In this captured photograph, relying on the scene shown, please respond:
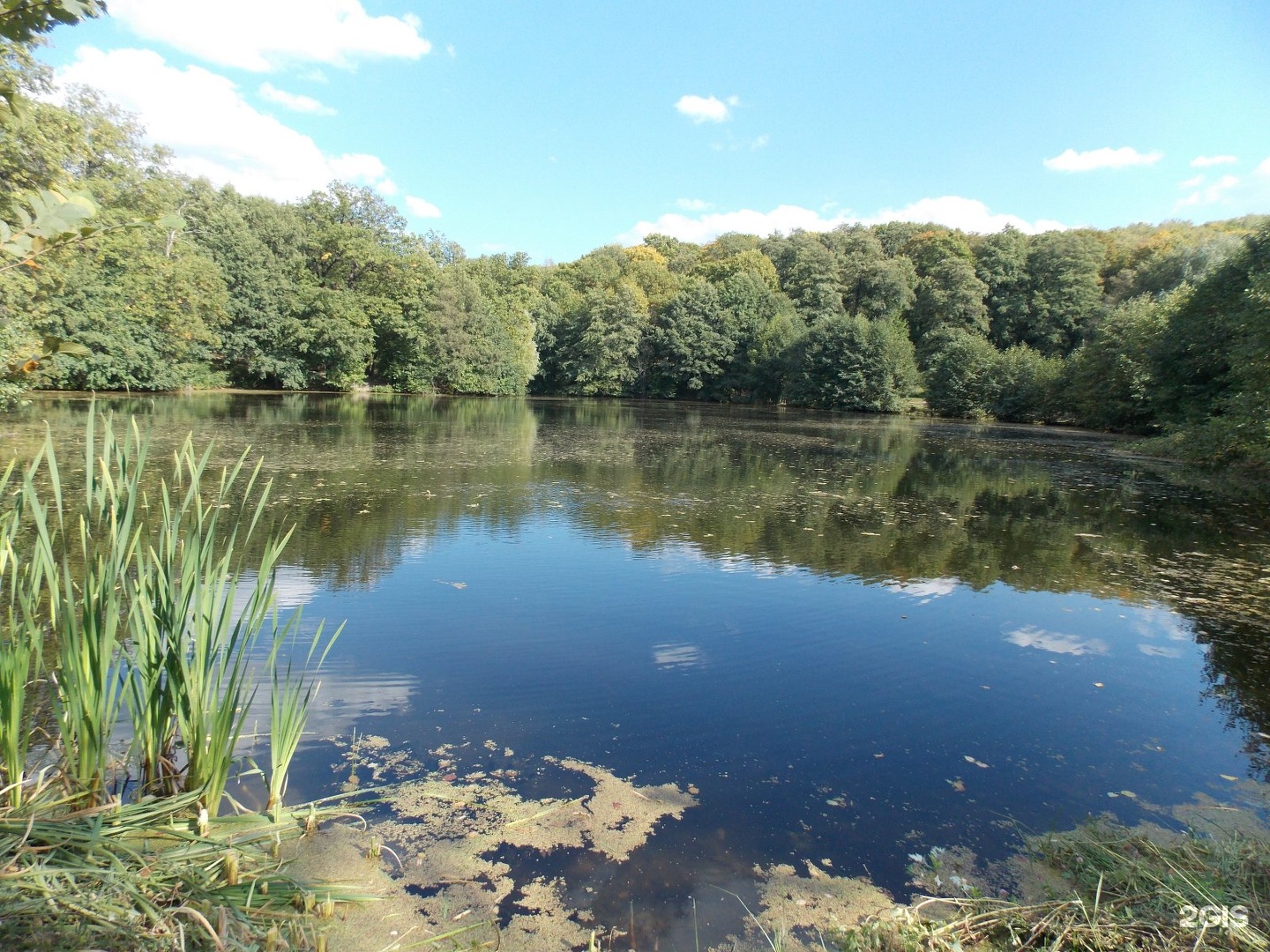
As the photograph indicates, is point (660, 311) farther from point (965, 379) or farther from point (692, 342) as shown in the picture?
point (965, 379)

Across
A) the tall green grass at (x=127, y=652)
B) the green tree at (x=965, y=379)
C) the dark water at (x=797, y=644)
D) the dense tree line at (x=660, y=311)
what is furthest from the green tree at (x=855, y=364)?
the tall green grass at (x=127, y=652)

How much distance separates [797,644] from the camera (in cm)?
583

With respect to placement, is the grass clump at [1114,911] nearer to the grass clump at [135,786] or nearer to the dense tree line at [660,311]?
the grass clump at [135,786]

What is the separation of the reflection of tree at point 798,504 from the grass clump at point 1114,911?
1.92m

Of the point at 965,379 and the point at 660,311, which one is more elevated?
the point at 660,311

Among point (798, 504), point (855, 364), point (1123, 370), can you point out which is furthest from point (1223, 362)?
point (855, 364)

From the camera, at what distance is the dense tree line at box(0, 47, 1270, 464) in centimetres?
2409

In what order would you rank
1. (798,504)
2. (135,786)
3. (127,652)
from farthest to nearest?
1. (798,504)
2. (135,786)
3. (127,652)

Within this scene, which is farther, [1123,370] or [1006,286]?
[1006,286]

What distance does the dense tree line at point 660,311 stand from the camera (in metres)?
24.1

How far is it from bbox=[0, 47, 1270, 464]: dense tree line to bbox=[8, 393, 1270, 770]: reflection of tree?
4431mm

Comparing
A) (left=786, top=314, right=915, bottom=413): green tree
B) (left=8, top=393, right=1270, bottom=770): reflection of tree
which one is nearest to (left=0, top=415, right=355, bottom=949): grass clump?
(left=8, top=393, right=1270, bottom=770): reflection of tree

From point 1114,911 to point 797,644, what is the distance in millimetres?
3223

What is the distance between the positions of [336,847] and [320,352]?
140 feet
